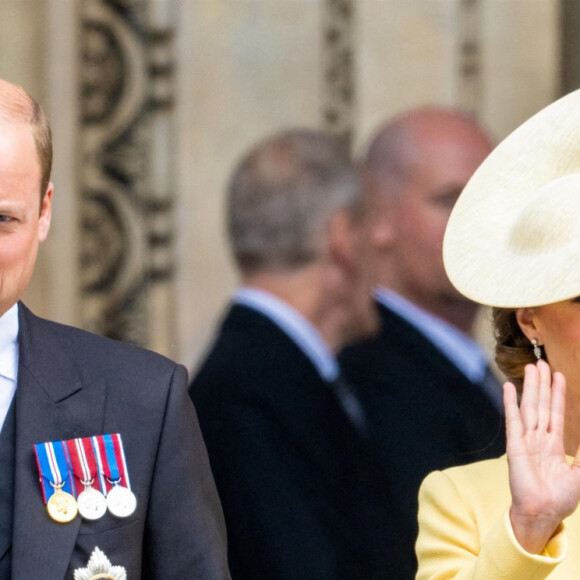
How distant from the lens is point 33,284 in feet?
16.5

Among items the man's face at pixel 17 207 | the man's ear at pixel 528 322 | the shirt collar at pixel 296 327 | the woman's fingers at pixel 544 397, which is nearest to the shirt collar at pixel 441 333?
the shirt collar at pixel 296 327

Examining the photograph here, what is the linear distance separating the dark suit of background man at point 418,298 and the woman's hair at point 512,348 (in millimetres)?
1904

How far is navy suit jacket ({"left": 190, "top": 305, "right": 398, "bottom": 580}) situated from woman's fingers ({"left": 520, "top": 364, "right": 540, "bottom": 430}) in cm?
197

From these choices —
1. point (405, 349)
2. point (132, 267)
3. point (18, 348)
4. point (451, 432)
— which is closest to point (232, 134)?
point (132, 267)

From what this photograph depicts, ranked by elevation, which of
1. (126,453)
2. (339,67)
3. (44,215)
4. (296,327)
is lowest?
(296,327)

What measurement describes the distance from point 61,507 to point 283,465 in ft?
7.14

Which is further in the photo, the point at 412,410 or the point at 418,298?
the point at 418,298

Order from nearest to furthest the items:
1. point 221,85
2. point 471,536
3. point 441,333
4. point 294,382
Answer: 1. point 471,536
2. point 294,382
3. point 441,333
4. point 221,85

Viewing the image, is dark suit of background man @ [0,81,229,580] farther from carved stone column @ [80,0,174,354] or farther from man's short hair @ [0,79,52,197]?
carved stone column @ [80,0,174,354]

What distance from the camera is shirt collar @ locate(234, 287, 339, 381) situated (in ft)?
15.8

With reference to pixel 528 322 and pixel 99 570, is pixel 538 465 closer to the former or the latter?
pixel 528 322

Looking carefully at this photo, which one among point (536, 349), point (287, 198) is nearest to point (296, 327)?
point (287, 198)

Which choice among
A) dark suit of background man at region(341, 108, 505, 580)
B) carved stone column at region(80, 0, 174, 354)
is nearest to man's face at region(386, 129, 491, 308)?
dark suit of background man at region(341, 108, 505, 580)

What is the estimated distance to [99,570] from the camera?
2.40m
